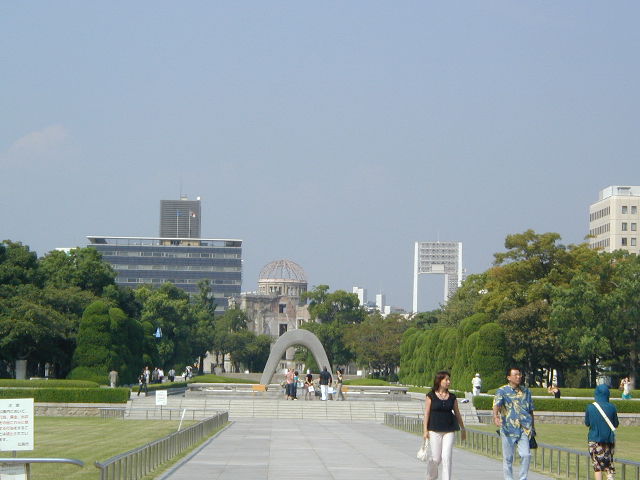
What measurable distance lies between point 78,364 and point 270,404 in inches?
755

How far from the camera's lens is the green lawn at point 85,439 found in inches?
899

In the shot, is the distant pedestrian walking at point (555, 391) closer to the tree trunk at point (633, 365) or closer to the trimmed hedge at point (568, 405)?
the trimmed hedge at point (568, 405)

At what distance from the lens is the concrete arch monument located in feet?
259

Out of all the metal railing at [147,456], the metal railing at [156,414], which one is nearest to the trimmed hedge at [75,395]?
the metal railing at [156,414]

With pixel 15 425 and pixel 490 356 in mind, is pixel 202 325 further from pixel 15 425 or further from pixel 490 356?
pixel 15 425

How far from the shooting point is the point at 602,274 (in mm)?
74312

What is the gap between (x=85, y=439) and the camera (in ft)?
108

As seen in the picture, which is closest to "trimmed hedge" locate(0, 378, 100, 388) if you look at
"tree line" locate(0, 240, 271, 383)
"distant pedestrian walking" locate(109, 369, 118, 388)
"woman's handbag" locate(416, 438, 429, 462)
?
"distant pedestrian walking" locate(109, 369, 118, 388)

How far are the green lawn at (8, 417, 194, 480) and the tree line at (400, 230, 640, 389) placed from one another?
87.9ft

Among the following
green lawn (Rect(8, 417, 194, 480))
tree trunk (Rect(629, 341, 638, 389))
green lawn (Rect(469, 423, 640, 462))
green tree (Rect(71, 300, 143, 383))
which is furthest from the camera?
tree trunk (Rect(629, 341, 638, 389))

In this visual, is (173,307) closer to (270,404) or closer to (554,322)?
(554,322)

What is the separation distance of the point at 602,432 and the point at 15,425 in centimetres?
917

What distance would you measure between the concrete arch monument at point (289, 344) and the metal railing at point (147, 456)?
147ft

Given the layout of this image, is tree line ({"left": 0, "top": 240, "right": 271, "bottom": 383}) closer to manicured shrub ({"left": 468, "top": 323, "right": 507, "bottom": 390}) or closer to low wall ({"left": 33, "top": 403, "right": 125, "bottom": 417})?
low wall ({"left": 33, "top": 403, "right": 125, "bottom": 417})
